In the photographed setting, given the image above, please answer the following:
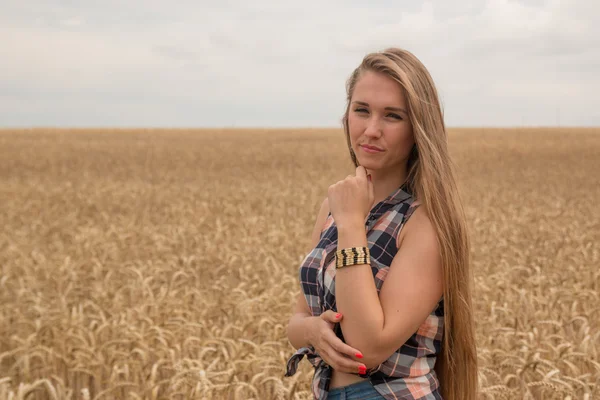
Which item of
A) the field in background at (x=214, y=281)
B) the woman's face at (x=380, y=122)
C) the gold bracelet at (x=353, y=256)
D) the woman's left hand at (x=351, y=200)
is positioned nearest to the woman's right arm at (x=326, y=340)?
the gold bracelet at (x=353, y=256)

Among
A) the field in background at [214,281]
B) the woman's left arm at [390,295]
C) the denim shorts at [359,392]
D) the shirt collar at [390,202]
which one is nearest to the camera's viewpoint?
the woman's left arm at [390,295]

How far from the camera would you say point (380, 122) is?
200 centimetres

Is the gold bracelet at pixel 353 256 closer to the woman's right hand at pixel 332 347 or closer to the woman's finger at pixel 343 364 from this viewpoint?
the woman's right hand at pixel 332 347

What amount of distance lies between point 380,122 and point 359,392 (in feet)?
2.73

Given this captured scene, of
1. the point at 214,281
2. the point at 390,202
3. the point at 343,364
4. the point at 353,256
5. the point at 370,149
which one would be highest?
the point at 370,149

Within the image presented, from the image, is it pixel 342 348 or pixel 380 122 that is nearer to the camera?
pixel 342 348

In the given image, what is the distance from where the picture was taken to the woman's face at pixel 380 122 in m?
1.98

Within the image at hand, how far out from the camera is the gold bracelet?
184 cm

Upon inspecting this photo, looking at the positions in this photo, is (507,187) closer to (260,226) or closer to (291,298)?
(260,226)

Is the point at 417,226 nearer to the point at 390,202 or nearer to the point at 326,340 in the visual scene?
the point at 390,202

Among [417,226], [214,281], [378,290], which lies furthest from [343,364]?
[214,281]

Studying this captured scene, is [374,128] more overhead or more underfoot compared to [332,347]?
more overhead

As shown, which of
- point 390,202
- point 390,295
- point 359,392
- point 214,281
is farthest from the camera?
point 214,281

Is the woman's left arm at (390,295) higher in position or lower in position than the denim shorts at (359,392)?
higher
